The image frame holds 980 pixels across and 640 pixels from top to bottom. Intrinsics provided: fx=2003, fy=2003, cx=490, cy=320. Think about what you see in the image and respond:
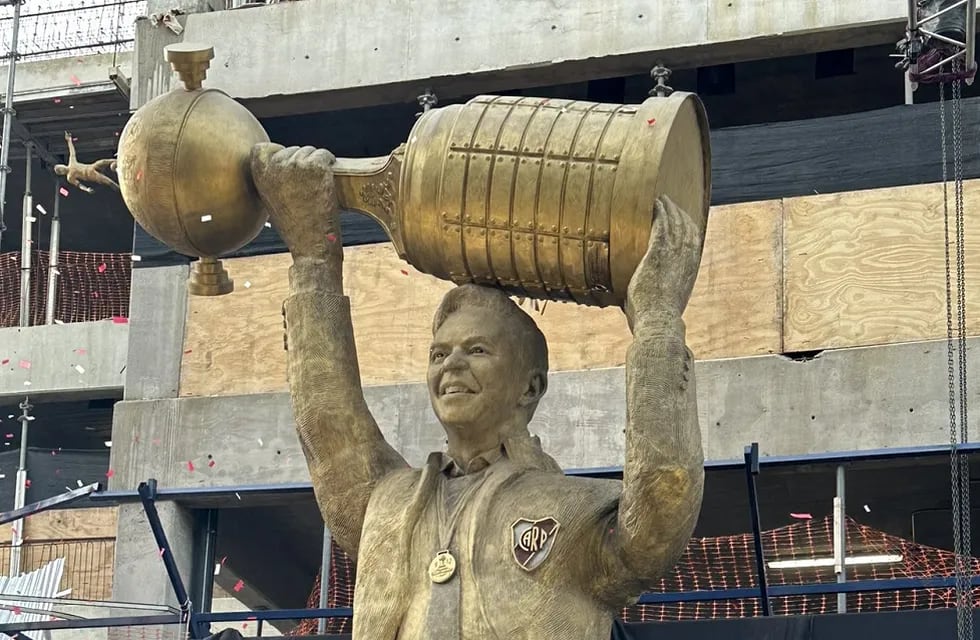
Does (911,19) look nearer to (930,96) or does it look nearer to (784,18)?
(784,18)

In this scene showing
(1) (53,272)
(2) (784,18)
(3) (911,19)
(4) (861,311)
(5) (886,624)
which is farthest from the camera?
(1) (53,272)

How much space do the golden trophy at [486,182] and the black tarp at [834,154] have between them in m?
9.96

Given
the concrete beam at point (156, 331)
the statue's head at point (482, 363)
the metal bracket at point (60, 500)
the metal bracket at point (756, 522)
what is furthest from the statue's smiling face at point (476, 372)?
the concrete beam at point (156, 331)

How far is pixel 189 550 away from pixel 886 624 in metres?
7.76

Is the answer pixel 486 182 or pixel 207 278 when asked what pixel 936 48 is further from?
pixel 486 182

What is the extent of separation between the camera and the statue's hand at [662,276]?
6.80 metres

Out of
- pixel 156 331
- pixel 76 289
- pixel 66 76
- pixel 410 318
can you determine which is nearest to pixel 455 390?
pixel 410 318

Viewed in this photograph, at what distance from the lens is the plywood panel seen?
16.6m

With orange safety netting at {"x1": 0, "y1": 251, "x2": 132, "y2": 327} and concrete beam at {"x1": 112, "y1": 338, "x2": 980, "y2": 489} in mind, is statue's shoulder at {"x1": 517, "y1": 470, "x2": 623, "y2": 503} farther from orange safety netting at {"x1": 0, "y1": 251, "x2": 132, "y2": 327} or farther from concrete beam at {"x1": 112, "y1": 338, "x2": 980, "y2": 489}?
orange safety netting at {"x1": 0, "y1": 251, "x2": 132, "y2": 327}

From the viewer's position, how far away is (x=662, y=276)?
22.4 ft

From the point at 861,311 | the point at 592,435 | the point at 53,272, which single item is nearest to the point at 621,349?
the point at 592,435

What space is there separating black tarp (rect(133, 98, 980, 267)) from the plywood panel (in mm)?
197

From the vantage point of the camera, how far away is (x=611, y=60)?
59.3 ft

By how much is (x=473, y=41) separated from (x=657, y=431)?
12.2 meters
